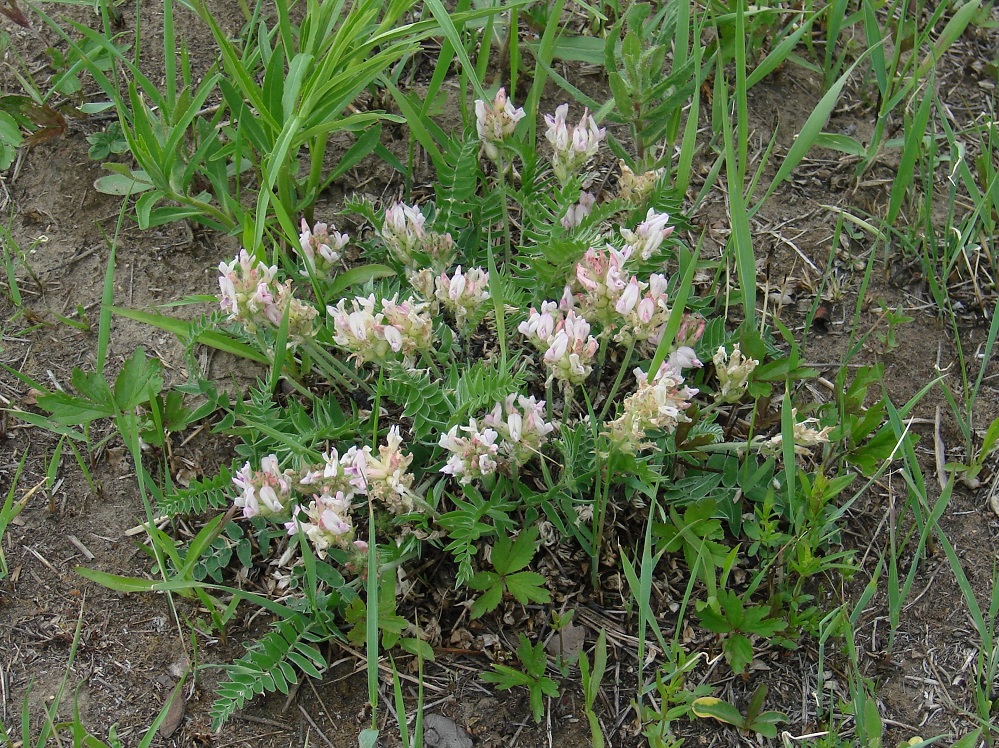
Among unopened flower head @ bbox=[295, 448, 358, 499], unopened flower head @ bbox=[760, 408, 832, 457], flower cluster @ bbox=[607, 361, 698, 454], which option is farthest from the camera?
unopened flower head @ bbox=[760, 408, 832, 457]

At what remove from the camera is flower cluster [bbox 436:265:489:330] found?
2035 mm

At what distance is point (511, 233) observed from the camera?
106 inches

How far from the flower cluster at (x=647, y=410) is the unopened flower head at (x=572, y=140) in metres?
0.60

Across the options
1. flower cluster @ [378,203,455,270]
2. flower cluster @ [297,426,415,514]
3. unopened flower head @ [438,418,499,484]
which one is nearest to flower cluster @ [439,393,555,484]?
unopened flower head @ [438,418,499,484]

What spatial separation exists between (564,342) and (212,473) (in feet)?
3.30

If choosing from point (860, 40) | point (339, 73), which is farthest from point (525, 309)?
point (860, 40)

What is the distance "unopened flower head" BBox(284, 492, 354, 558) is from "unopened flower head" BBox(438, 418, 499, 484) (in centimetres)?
23

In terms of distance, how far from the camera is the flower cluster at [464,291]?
6.68ft

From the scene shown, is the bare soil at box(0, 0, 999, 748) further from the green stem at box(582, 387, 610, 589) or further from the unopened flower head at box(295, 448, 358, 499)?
the unopened flower head at box(295, 448, 358, 499)

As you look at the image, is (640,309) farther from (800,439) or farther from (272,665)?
(272,665)

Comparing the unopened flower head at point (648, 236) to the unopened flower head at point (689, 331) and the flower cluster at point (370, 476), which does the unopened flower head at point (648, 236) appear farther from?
the flower cluster at point (370, 476)

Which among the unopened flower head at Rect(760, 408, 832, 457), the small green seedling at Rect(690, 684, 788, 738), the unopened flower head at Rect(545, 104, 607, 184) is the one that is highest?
the unopened flower head at Rect(545, 104, 607, 184)

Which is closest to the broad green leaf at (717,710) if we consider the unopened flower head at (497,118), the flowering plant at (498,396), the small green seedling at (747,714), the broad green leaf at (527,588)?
the small green seedling at (747,714)

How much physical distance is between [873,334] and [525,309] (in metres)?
1.03
